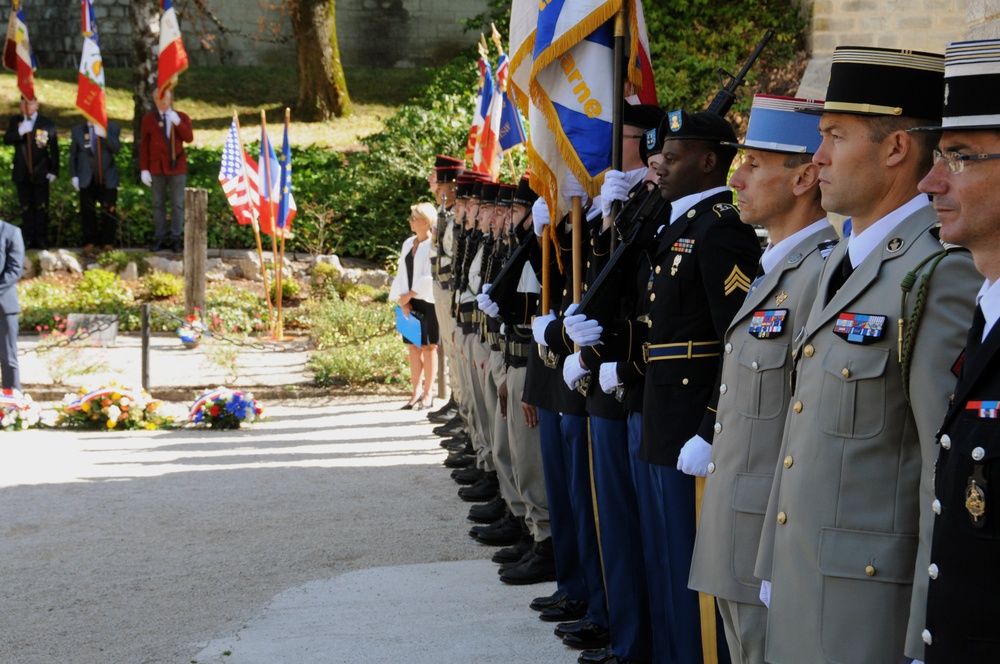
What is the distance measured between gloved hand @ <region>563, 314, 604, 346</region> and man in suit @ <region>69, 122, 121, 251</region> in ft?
51.9

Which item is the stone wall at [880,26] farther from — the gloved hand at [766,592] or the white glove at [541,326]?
the gloved hand at [766,592]

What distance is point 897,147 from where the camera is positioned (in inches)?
105

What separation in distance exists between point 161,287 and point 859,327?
15.5 m

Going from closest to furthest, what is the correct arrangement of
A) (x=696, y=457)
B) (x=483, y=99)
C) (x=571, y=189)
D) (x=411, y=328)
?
(x=696, y=457) → (x=571, y=189) → (x=411, y=328) → (x=483, y=99)

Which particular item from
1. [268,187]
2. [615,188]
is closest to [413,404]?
[268,187]

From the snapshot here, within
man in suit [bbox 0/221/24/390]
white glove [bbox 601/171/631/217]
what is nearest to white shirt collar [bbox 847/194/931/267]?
white glove [bbox 601/171/631/217]

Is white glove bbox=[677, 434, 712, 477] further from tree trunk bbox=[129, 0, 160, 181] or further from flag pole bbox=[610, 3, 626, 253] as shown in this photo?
tree trunk bbox=[129, 0, 160, 181]

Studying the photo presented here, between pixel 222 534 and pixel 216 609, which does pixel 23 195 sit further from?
pixel 216 609

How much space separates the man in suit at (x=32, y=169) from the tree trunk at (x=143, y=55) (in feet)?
6.15

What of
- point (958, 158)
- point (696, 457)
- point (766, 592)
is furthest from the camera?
point (696, 457)

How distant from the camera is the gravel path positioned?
17.9 ft

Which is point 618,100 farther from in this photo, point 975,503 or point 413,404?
point 413,404

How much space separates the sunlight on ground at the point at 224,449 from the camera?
900 cm

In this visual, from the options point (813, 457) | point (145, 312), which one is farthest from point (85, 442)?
point (813, 457)
